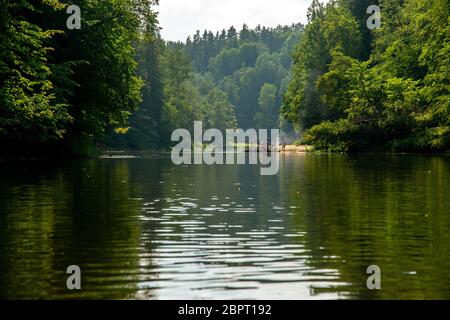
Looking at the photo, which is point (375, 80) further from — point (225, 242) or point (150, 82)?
point (225, 242)

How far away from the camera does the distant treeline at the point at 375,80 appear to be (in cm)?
7175

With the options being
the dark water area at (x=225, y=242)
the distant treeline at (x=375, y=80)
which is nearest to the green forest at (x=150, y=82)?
the distant treeline at (x=375, y=80)

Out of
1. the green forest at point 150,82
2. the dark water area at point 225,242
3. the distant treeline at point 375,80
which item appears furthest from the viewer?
the distant treeline at point 375,80

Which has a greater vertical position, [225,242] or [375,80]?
[375,80]

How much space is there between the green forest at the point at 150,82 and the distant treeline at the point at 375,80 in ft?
0.51

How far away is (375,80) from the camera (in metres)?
86.2

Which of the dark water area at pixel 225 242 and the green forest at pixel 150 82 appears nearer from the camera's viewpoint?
the dark water area at pixel 225 242

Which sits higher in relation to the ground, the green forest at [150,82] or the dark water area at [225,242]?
the green forest at [150,82]

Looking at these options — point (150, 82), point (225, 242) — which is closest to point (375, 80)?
point (150, 82)

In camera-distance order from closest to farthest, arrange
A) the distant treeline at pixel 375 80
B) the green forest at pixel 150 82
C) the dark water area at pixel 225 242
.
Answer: the dark water area at pixel 225 242, the green forest at pixel 150 82, the distant treeline at pixel 375 80

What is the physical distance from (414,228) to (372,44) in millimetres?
87811

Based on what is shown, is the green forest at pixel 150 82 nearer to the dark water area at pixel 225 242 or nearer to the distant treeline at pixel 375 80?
the distant treeline at pixel 375 80

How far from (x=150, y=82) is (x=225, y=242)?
411 ft
